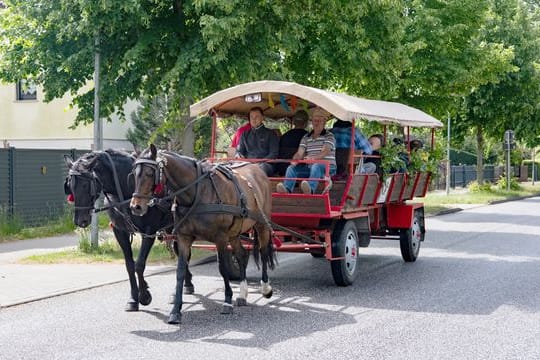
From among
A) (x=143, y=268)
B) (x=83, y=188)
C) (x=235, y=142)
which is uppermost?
(x=235, y=142)

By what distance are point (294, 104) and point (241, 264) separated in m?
3.04

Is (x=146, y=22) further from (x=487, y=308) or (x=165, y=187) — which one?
(x=487, y=308)

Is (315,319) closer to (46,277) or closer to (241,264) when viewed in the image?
(241,264)

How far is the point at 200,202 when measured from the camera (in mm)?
8688

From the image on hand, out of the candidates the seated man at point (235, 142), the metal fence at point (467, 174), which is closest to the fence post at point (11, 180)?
the seated man at point (235, 142)

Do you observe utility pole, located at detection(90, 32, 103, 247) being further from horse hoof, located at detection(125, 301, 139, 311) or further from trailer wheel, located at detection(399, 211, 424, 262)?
trailer wheel, located at detection(399, 211, 424, 262)

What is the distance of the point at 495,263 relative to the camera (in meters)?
13.2

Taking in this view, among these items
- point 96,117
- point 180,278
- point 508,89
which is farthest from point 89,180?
point 508,89

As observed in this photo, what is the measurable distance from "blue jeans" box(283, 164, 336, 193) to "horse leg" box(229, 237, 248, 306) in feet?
4.50

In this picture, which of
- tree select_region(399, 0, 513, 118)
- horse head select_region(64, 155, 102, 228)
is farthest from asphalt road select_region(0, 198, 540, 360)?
tree select_region(399, 0, 513, 118)

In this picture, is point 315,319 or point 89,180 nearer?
point 315,319

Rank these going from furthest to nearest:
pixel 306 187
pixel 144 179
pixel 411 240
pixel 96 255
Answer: pixel 96 255
pixel 411 240
pixel 306 187
pixel 144 179

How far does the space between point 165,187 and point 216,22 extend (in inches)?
195

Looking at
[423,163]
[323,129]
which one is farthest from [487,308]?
[423,163]
